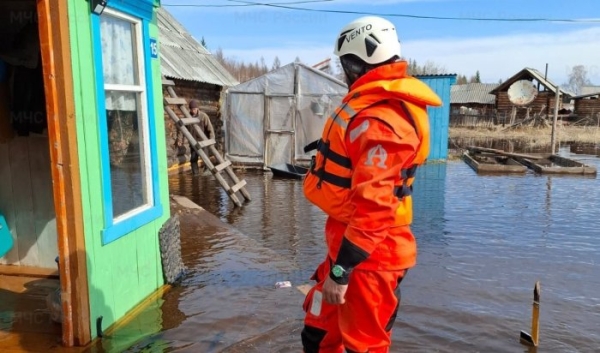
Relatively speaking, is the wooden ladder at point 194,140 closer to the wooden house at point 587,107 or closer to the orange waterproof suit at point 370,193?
the orange waterproof suit at point 370,193

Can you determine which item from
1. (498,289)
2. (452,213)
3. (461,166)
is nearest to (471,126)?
(461,166)

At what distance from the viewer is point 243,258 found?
6012mm

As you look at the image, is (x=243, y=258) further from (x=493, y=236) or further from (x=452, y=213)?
(x=452, y=213)

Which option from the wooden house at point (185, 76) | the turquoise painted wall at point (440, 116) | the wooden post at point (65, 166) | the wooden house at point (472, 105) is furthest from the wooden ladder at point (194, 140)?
the wooden house at point (472, 105)

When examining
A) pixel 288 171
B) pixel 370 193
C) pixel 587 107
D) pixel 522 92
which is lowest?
pixel 288 171

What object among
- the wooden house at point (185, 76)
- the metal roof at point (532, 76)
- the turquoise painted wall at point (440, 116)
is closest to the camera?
the wooden house at point (185, 76)

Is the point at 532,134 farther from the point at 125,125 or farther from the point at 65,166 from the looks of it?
the point at 65,166

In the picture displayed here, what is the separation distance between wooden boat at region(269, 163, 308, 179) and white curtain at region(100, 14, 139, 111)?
9924 millimetres

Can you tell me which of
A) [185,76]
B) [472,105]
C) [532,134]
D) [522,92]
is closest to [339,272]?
[185,76]

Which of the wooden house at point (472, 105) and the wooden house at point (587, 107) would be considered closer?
the wooden house at point (472, 105)

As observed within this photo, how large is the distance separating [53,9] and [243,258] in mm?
3633

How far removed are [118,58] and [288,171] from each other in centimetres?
1043

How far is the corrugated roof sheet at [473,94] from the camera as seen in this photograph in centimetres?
5211

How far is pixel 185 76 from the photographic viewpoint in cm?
1422
